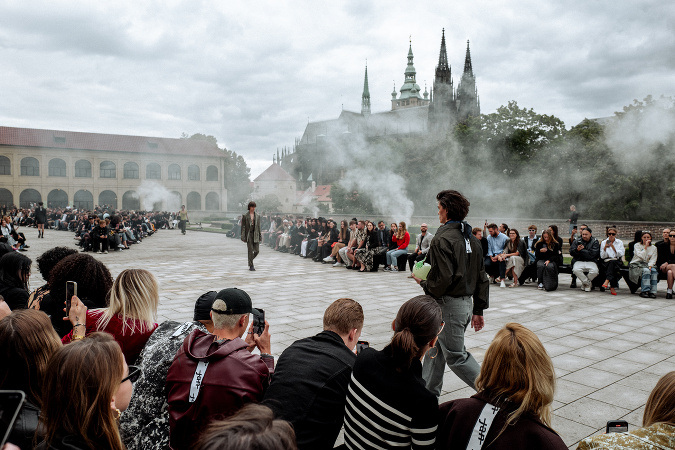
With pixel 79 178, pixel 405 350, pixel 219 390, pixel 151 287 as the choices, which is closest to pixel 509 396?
pixel 405 350

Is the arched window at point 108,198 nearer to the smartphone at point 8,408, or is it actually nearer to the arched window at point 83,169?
the arched window at point 83,169

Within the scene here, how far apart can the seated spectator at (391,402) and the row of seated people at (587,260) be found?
8012 millimetres

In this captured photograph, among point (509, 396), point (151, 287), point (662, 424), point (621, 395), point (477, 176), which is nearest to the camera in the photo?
point (662, 424)

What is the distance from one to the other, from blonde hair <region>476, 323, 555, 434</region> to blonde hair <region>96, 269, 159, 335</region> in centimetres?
204

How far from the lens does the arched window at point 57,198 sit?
56156 millimetres

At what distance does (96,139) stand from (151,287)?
215ft

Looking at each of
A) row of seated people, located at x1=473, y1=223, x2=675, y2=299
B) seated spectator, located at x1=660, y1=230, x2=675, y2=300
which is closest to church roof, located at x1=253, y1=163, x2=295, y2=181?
row of seated people, located at x1=473, y1=223, x2=675, y2=299

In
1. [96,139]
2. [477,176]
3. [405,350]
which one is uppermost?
[96,139]

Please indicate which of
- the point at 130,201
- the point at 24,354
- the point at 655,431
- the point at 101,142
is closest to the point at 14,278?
the point at 24,354

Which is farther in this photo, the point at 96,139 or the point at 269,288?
the point at 96,139

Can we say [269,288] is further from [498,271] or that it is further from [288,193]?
[288,193]

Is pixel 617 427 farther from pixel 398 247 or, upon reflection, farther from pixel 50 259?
pixel 398 247

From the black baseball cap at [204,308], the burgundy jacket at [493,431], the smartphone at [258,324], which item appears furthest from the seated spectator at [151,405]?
the burgundy jacket at [493,431]

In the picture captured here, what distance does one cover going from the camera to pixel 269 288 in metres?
10.2
